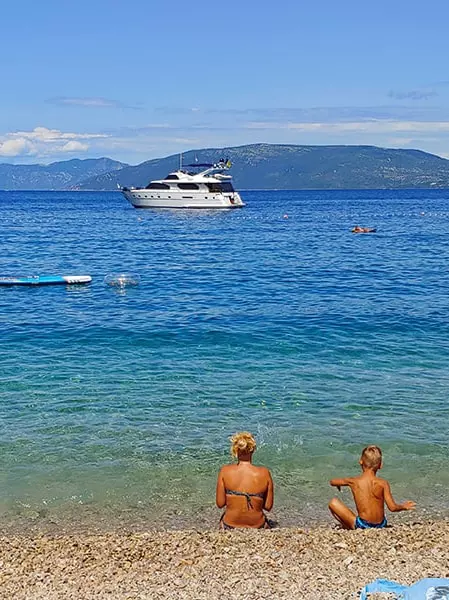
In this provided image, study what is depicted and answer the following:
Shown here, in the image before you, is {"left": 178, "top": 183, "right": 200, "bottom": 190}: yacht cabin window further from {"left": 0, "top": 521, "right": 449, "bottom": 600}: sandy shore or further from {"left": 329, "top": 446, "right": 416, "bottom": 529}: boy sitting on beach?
{"left": 0, "top": 521, "right": 449, "bottom": 600}: sandy shore

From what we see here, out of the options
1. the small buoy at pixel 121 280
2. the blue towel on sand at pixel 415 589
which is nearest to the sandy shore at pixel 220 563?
the blue towel on sand at pixel 415 589

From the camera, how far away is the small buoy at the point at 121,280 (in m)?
30.1

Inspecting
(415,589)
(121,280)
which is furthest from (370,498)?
(121,280)

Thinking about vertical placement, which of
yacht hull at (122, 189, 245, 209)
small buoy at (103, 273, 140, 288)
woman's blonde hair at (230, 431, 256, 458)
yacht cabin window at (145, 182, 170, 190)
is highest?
yacht cabin window at (145, 182, 170, 190)

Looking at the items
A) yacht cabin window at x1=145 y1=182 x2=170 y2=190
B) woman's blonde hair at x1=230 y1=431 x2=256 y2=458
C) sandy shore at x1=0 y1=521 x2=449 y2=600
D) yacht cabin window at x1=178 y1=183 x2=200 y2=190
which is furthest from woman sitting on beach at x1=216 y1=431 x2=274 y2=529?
yacht cabin window at x1=145 y1=182 x2=170 y2=190

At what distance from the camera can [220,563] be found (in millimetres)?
7227

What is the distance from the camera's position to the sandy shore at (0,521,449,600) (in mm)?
6680

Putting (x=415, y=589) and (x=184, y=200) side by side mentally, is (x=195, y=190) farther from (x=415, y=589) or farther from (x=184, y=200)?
(x=415, y=589)

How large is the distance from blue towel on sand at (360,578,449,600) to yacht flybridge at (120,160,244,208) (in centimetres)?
8365

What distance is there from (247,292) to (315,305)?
3953 mm

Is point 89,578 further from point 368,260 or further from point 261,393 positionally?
point 368,260

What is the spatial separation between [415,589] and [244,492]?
9.10 ft

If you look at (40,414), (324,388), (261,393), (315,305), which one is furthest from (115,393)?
(315,305)

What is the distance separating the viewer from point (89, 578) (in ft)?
23.0
